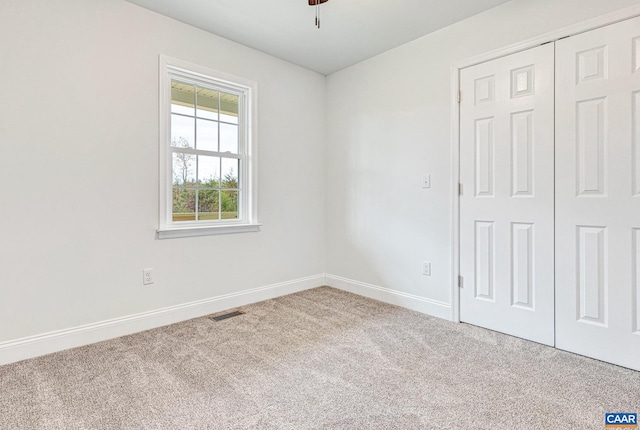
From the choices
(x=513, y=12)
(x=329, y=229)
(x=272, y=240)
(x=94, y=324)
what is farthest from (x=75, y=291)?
(x=513, y=12)

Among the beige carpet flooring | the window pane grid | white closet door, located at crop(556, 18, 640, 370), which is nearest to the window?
the window pane grid

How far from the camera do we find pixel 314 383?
185 cm

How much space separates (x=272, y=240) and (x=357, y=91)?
1855 millimetres

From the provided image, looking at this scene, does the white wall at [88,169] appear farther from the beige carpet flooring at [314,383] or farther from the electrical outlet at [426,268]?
the electrical outlet at [426,268]

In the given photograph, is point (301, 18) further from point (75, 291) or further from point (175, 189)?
point (75, 291)

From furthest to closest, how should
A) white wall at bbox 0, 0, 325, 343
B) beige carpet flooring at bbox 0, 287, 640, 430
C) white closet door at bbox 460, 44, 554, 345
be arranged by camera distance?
white closet door at bbox 460, 44, 554, 345 < white wall at bbox 0, 0, 325, 343 < beige carpet flooring at bbox 0, 287, 640, 430

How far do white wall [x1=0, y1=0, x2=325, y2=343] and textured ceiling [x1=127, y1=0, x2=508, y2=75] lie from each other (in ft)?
0.69

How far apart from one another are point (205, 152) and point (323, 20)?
1.52 meters

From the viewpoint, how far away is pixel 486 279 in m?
2.62

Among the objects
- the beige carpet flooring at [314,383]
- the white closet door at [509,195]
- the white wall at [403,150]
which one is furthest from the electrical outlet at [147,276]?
the white closet door at [509,195]

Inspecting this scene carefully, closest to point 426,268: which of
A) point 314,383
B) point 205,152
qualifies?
point 314,383

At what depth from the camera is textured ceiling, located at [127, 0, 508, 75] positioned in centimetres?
249

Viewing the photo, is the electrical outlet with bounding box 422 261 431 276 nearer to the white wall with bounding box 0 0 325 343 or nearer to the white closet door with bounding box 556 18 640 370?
the white closet door with bounding box 556 18 640 370

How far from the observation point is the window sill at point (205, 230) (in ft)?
8.98
